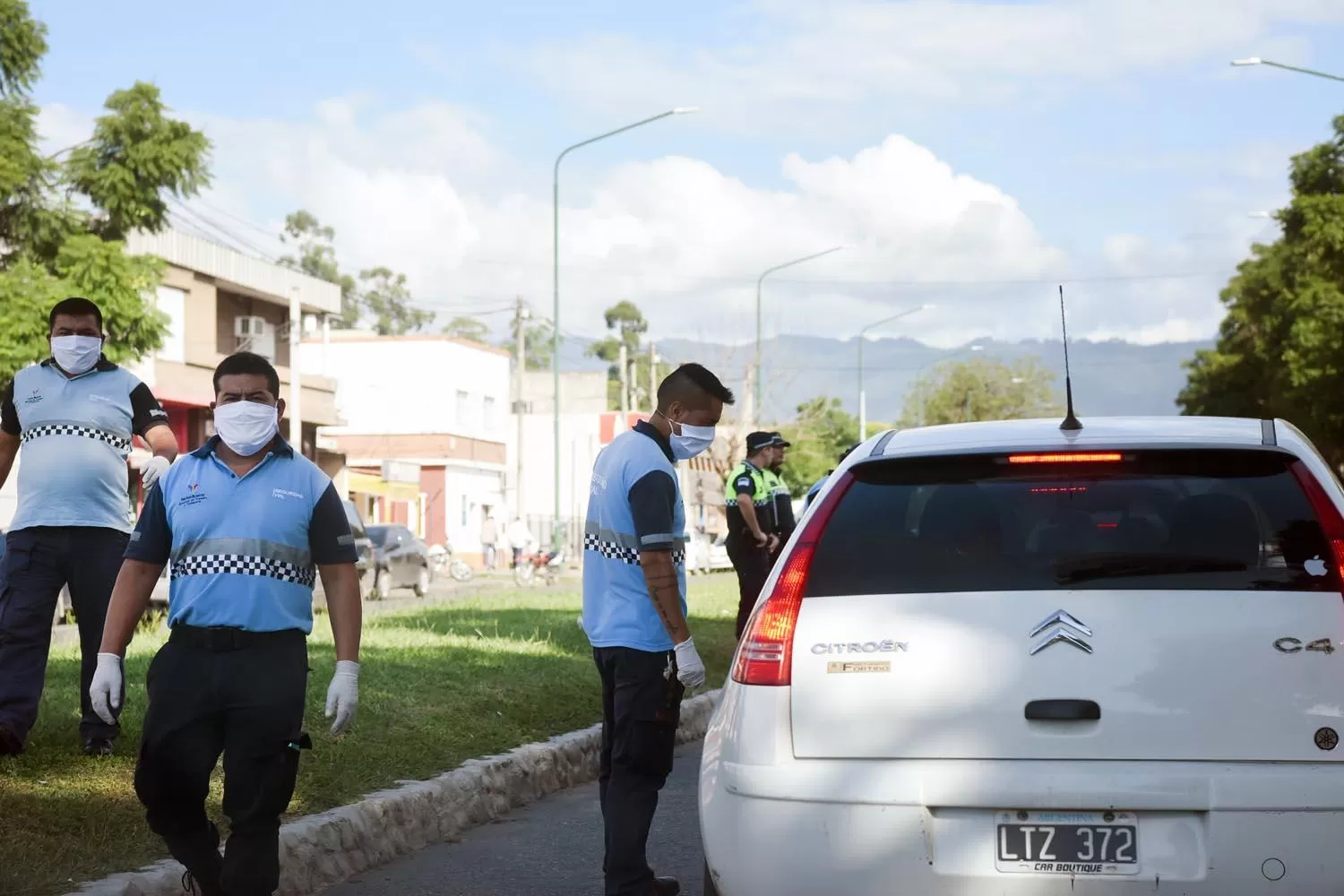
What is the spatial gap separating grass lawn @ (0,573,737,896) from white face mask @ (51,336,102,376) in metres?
1.57

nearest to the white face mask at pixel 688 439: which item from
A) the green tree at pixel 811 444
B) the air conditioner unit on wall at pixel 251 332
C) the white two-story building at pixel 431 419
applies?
the air conditioner unit on wall at pixel 251 332

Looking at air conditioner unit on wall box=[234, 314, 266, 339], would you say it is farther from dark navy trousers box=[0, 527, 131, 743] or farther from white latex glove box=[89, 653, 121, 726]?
white latex glove box=[89, 653, 121, 726]

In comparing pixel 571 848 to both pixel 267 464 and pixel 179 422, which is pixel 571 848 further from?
pixel 179 422

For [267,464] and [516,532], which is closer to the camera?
[267,464]

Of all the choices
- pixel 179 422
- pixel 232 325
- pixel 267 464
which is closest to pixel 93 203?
pixel 179 422

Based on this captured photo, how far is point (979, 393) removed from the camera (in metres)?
118

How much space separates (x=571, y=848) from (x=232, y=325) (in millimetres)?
41297

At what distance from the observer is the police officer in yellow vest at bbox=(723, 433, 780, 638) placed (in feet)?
49.6

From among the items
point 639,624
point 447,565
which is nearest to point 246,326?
point 447,565

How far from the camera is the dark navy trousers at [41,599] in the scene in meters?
7.32

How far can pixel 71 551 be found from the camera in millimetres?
7547

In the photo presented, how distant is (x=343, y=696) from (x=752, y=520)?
9934mm

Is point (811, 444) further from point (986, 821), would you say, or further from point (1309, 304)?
point (986, 821)

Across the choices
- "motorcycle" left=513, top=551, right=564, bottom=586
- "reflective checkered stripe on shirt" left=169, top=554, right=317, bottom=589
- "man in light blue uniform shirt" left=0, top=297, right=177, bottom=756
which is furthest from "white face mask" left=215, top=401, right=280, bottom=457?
"motorcycle" left=513, top=551, right=564, bottom=586
